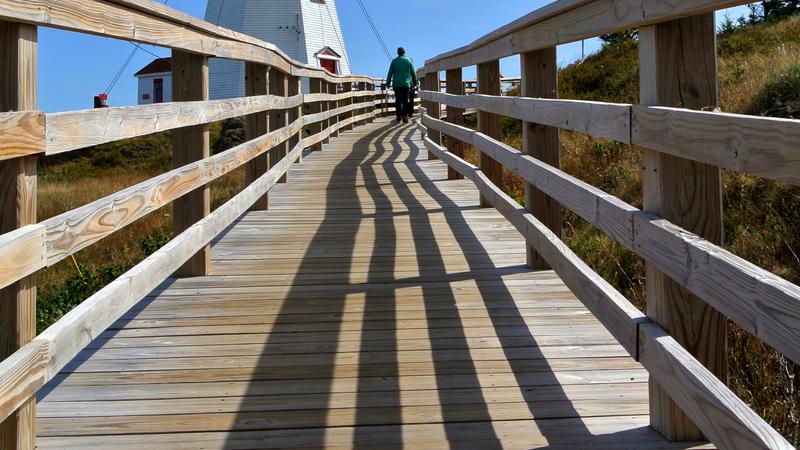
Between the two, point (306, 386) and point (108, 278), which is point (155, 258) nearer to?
point (306, 386)

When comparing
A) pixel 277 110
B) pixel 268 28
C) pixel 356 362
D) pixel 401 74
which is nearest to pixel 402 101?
pixel 401 74

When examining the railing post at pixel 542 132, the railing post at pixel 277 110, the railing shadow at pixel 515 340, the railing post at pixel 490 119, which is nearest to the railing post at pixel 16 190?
the railing shadow at pixel 515 340

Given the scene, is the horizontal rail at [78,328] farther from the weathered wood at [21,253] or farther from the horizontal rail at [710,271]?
the horizontal rail at [710,271]

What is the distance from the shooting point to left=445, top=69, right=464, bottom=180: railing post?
339 inches

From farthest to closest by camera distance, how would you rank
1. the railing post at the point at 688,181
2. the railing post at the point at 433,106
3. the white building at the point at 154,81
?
the white building at the point at 154,81, the railing post at the point at 433,106, the railing post at the point at 688,181

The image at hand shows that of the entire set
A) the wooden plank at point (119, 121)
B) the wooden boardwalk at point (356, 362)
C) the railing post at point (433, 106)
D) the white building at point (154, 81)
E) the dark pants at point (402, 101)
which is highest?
the white building at point (154, 81)

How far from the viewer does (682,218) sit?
2480mm

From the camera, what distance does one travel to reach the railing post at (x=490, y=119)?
632 centimetres

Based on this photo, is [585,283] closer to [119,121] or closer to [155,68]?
[119,121]

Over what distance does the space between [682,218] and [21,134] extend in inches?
68.4

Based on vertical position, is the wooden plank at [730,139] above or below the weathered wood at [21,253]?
above

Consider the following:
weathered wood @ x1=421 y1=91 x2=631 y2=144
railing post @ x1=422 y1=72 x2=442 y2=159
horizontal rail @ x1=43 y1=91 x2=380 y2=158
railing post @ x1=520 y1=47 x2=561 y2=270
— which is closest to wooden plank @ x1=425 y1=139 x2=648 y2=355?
railing post @ x1=520 y1=47 x2=561 y2=270

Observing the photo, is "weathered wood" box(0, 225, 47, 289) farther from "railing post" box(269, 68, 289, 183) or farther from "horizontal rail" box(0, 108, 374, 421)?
"railing post" box(269, 68, 289, 183)

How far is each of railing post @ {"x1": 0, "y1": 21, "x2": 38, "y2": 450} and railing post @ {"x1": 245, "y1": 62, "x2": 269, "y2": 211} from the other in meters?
4.51
